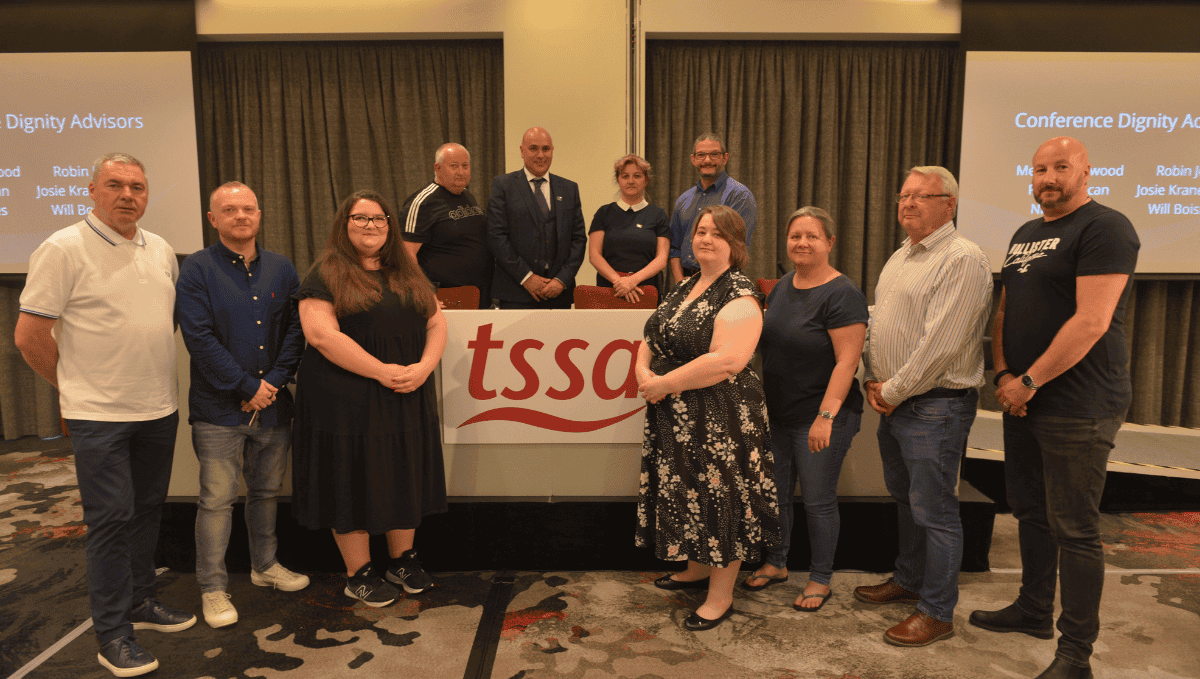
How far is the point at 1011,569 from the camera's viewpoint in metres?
2.81

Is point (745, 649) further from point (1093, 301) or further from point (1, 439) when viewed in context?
point (1, 439)

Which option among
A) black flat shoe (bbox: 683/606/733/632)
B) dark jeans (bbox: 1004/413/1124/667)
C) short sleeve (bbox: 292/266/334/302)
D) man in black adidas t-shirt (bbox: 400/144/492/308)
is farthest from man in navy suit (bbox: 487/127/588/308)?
dark jeans (bbox: 1004/413/1124/667)

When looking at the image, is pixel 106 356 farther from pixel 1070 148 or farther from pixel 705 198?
pixel 1070 148

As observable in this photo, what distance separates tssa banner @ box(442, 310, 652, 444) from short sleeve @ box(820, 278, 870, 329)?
763 mm

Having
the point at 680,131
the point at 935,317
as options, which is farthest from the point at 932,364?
the point at 680,131

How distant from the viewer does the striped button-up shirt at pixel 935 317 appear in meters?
2.09

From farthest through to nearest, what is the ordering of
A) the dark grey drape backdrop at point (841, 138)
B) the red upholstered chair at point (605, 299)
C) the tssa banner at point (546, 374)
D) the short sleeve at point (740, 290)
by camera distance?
the dark grey drape backdrop at point (841, 138)
the red upholstered chair at point (605, 299)
the tssa banner at point (546, 374)
the short sleeve at point (740, 290)

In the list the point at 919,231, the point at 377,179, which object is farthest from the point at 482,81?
the point at 919,231

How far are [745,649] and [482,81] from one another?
4498 millimetres

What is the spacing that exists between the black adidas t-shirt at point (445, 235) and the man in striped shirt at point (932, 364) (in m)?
2.01

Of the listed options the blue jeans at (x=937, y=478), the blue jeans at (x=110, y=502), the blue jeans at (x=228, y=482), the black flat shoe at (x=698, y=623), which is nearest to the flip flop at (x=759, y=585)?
the black flat shoe at (x=698, y=623)

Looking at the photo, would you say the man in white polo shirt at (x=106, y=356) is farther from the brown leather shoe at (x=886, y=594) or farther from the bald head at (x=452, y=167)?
the brown leather shoe at (x=886, y=594)

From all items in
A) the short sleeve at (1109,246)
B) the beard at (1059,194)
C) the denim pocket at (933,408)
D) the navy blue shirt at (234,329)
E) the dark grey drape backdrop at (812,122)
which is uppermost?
the dark grey drape backdrop at (812,122)

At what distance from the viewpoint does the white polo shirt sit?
1980 mm
